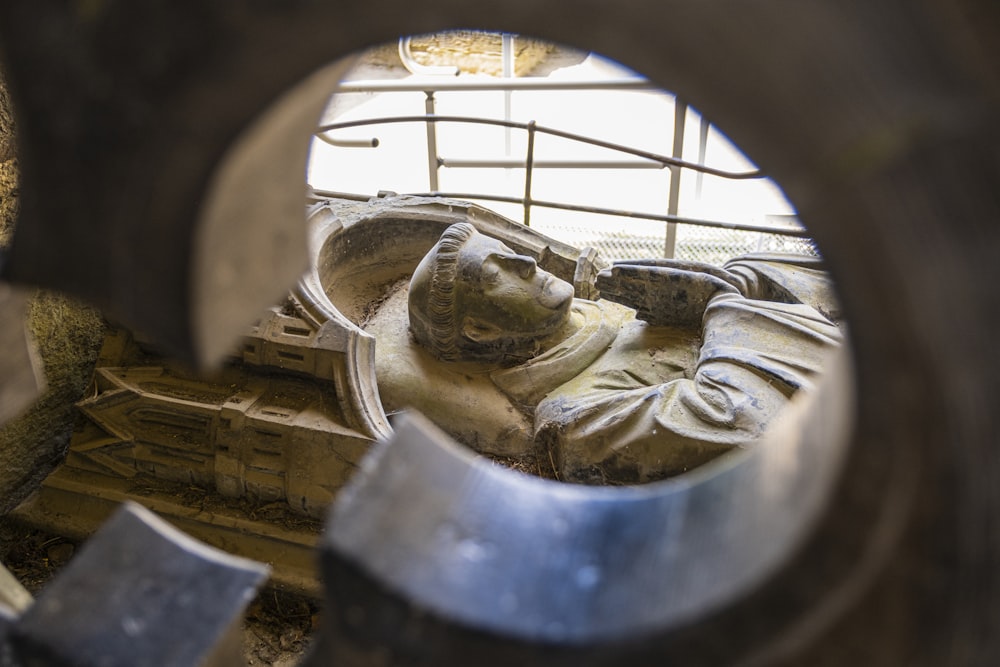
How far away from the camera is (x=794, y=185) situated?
0.71 m

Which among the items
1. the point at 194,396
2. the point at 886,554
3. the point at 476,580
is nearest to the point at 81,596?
the point at 476,580

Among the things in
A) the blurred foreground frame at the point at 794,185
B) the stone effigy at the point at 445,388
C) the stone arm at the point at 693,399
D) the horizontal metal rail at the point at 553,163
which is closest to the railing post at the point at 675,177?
the horizontal metal rail at the point at 553,163

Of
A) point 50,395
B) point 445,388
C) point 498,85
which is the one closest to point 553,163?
point 498,85

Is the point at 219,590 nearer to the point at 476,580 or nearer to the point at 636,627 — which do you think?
the point at 476,580

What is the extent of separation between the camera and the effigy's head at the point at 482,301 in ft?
9.05

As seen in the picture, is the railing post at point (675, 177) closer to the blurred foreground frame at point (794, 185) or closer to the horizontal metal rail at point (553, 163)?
the horizontal metal rail at point (553, 163)

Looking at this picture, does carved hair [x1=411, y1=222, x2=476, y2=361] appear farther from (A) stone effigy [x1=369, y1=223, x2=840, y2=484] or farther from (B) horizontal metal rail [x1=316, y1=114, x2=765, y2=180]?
(B) horizontal metal rail [x1=316, y1=114, x2=765, y2=180]

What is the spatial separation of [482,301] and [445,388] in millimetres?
335

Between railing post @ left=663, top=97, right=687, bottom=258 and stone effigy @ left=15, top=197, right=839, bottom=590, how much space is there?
49.5 inches

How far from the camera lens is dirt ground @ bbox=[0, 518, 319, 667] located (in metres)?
2.49

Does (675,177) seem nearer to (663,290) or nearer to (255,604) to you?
(663,290)

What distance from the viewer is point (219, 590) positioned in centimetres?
115

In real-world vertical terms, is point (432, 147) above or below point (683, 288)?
above

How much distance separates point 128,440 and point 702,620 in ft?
7.62
